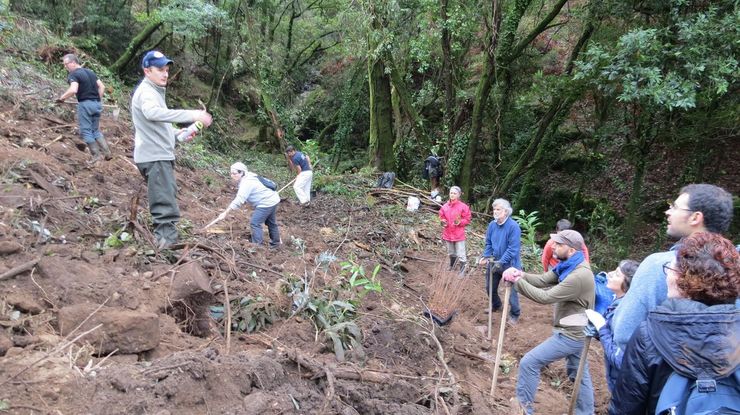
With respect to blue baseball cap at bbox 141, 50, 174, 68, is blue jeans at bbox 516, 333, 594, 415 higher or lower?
lower

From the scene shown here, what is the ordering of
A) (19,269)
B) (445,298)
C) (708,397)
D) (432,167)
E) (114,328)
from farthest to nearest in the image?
(432,167) < (445,298) < (19,269) < (114,328) < (708,397)

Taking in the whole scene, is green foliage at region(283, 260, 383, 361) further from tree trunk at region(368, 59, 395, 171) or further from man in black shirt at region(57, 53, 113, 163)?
tree trunk at region(368, 59, 395, 171)

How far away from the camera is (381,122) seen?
49.3 ft

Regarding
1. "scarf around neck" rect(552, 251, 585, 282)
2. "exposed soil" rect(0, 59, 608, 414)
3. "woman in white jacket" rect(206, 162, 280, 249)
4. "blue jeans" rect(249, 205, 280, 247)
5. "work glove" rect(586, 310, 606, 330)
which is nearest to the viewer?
"exposed soil" rect(0, 59, 608, 414)

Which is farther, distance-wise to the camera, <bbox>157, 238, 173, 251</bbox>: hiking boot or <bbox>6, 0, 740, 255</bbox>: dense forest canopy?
<bbox>6, 0, 740, 255</bbox>: dense forest canopy

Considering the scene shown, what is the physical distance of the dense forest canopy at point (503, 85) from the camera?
885 cm

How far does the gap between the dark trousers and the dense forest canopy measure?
25.0 ft

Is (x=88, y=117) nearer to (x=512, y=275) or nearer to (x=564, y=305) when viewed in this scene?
(x=512, y=275)

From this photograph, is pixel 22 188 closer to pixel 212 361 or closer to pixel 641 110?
pixel 212 361

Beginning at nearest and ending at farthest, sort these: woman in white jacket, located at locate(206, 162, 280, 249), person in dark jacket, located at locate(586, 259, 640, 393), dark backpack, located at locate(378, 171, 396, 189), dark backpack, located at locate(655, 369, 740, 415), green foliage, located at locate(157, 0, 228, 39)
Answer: dark backpack, located at locate(655, 369, 740, 415)
person in dark jacket, located at locate(586, 259, 640, 393)
woman in white jacket, located at locate(206, 162, 280, 249)
dark backpack, located at locate(378, 171, 396, 189)
green foliage, located at locate(157, 0, 228, 39)

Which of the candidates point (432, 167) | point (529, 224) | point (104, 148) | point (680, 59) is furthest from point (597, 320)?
point (432, 167)

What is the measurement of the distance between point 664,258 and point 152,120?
411 centimetres

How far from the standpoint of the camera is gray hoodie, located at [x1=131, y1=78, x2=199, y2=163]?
13.9ft

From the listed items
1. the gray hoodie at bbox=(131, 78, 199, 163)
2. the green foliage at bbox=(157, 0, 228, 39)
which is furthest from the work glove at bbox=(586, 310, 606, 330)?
the green foliage at bbox=(157, 0, 228, 39)
